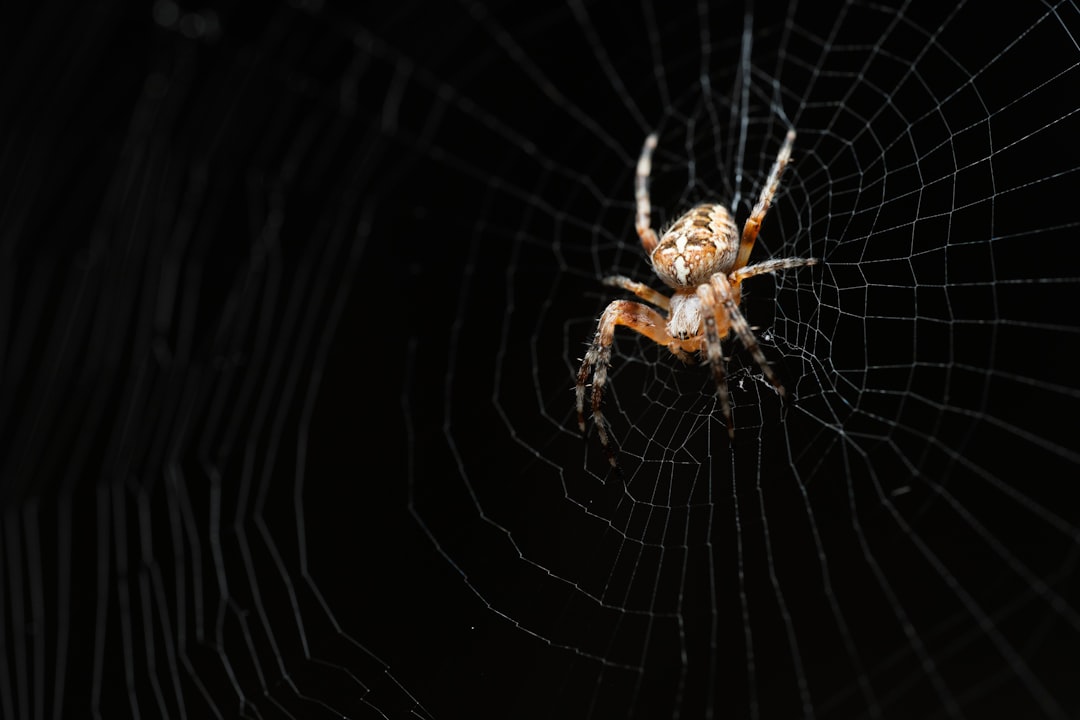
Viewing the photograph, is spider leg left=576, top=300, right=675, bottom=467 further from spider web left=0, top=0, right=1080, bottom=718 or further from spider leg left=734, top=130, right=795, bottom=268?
→ spider leg left=734, top=130, right=795, bottom=268

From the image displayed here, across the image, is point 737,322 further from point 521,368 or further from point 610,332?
point 521,368

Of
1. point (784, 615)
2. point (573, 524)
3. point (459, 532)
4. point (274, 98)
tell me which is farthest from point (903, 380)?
point (274, 98)

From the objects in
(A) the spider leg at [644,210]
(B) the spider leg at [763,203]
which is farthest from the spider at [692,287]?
(A) the spider leg at [644,210]

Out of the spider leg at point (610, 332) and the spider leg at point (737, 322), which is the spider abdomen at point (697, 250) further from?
the spider leg at point (610, 332)

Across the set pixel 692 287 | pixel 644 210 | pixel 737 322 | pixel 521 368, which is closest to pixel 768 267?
pixel 737 322

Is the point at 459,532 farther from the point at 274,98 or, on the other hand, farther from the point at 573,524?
the point at 274,98

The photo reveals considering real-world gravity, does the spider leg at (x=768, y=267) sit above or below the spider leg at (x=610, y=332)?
above

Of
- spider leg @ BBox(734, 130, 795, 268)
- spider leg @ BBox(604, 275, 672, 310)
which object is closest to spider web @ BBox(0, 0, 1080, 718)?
spider leg @ BBox(734, 130, 795, 268)

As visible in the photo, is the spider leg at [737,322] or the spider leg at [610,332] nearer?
the spider leg at [737,322]
